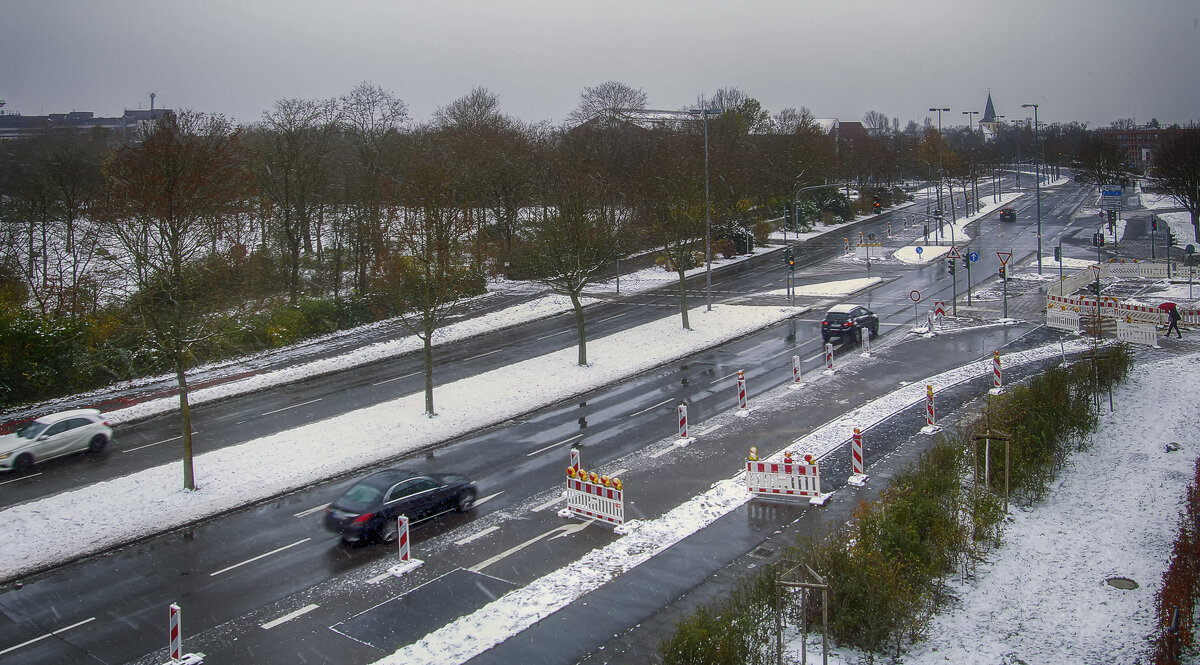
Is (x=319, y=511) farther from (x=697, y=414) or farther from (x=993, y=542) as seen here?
(x=993, y=542)

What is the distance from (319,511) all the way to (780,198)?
68926mm

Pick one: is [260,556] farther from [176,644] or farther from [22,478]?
[22,478]

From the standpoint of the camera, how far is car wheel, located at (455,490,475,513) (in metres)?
17.5

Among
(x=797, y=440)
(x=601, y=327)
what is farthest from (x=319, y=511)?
(x=601, y=327)

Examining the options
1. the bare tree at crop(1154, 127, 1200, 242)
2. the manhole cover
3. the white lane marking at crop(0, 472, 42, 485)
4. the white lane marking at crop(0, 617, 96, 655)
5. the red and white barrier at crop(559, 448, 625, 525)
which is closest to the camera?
the white lane marking at crop(0, 617, 96, 655)

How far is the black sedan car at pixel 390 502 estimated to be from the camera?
15.8 m

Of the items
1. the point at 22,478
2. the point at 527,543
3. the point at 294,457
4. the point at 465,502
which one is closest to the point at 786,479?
the point at 527,543

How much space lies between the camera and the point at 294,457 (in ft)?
70.5

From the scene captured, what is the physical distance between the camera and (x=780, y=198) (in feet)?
267

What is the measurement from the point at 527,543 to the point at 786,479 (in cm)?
539

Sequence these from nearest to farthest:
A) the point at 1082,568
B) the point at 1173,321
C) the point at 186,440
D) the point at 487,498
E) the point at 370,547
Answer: the point at 1082,568, the point at 370,547, the point at 487,498, the point at 186,440, the point at 1173,321

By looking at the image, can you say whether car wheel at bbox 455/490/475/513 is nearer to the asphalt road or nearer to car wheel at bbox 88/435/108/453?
the asphalt road

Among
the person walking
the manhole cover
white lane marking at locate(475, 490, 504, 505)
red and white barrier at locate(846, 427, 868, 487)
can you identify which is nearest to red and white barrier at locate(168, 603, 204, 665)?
white lane marking at locate(475, 490, 504, 505)

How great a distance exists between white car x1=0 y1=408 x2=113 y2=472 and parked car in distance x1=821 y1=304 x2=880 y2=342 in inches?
963
